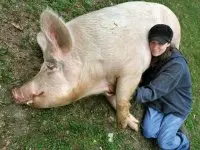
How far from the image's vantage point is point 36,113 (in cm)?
461

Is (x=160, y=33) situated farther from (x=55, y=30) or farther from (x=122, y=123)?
(x=55, y=30)

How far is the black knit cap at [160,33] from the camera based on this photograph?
4840mm

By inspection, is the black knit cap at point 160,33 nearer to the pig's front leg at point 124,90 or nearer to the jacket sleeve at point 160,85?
the jacket sleeve at point 160,85

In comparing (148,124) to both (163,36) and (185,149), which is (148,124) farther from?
(163,36)

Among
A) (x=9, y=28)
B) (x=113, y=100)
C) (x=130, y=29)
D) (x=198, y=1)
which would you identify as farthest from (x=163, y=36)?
(x=198, y=1)

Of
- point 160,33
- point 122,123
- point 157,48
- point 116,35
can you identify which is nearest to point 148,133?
point 122,123

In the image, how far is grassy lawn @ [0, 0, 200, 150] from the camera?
448 cm

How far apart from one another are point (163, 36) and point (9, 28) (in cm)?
151

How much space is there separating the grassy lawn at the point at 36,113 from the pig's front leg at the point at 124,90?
262 millimetres

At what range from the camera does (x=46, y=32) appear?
13.7 ft

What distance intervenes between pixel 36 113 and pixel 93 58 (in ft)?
2.40

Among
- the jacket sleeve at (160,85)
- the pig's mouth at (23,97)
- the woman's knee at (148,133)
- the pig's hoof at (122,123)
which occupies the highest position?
the pig's mouth at (23,97)

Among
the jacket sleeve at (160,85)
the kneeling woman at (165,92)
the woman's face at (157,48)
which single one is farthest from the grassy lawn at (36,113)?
the woman's face at (157,48)

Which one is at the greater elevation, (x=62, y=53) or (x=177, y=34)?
(x=62, y=53)
